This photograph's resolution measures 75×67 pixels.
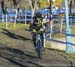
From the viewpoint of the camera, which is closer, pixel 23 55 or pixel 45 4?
pixel 23 55

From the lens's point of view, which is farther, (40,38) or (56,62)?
(40,38)

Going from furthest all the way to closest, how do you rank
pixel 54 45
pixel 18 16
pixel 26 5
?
pixel 26 5, pixel 18 16, pixel 54 45

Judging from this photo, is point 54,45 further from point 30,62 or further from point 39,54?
point 30,62

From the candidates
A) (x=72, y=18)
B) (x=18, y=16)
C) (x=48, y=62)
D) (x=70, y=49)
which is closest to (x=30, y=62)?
(x=48, y=62)

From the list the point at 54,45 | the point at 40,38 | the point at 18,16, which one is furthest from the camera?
the point at 18,16

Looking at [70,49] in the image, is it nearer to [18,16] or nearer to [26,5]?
[18,16]

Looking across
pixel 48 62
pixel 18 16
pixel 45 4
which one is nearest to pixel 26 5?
pixel 45 4

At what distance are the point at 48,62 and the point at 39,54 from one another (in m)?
1.24

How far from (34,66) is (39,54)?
2202 millimetres

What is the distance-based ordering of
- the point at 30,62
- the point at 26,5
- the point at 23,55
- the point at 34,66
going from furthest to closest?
the point at 26,5
the point at 23,55
the point at 30,62
the point at 34,66

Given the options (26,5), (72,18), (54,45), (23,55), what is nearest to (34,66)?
(23,55)

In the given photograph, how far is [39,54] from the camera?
48.0ft

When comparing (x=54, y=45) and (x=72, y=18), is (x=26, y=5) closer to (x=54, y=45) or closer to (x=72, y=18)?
(x=72, y=18)

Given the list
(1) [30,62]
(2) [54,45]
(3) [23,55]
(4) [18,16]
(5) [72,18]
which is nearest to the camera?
(1) [30,62]
